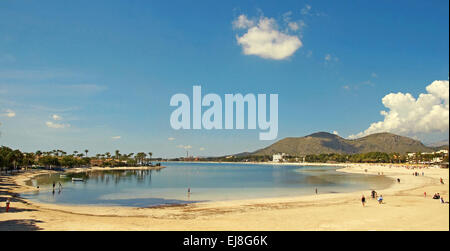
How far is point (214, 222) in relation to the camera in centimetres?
2200

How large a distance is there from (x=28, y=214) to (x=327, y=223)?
2691 cm

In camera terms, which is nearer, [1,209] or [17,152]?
[1,209]

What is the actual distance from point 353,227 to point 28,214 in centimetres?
2852
